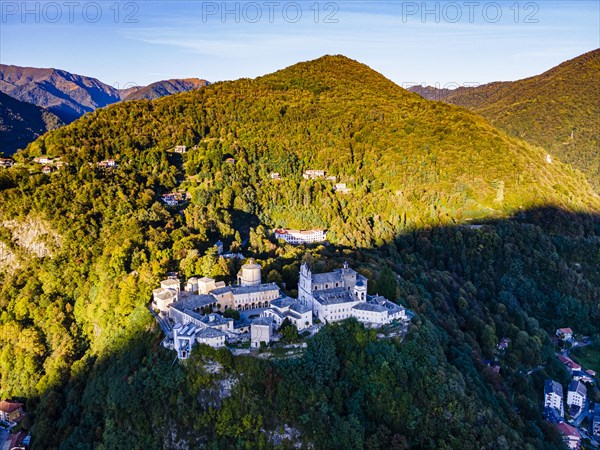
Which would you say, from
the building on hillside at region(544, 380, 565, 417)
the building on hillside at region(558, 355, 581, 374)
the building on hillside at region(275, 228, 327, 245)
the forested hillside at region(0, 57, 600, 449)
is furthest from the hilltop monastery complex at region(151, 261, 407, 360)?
the building on hillside at region(558, 355, 581, 374)

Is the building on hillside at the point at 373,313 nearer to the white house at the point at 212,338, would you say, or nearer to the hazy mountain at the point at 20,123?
the white house at the point at 212,338

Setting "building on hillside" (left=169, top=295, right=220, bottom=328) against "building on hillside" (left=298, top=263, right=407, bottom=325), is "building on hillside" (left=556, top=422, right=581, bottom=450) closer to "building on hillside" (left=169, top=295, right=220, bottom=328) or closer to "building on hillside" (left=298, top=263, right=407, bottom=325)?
"building on hillside" (left=298, top=263, right=407, bottom=325)

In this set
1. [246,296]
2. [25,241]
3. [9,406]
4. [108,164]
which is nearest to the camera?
[246,296]

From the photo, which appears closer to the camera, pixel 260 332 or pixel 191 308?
pixel 260 332

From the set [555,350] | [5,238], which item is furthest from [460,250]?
[5,238]

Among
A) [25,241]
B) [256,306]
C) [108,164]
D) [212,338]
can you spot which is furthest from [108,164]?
[212,338]

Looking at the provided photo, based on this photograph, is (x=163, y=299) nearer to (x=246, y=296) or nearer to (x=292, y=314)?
(x=246, y=296)

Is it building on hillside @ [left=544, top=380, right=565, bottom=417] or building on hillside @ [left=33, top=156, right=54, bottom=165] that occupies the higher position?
building on hillside @ [left=33, top=156, right=54, bottom=165]

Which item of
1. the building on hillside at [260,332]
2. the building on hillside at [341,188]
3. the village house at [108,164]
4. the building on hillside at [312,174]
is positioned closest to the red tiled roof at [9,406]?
the building on hillside at [260,332]
